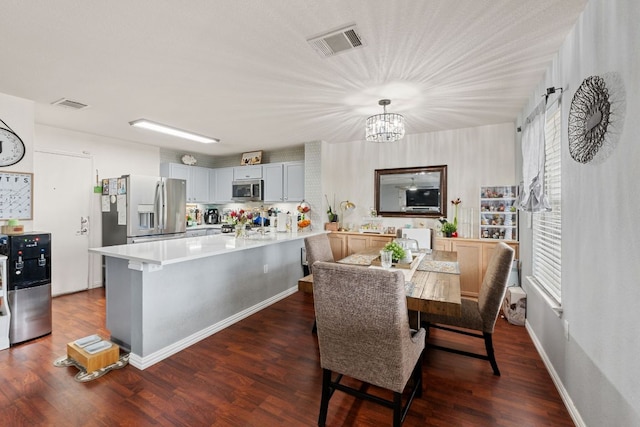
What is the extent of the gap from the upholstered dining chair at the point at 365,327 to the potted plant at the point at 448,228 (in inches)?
114

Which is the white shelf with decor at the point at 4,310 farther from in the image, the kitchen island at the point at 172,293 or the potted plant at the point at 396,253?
the potted plant at the point at 396,253

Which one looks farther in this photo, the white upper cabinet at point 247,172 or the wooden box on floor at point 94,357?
the white upper cabinet at point 247,172

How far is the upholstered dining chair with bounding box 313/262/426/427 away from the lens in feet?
4.91

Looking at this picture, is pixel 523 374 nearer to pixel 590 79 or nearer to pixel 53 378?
pixel 590 79

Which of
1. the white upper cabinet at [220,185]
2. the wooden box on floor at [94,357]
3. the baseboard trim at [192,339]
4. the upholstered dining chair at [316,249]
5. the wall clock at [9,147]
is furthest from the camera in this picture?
the white upper cabinet at [220,185]

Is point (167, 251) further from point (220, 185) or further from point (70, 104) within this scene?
point (220, 185)

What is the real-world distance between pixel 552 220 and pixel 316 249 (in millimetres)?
2136

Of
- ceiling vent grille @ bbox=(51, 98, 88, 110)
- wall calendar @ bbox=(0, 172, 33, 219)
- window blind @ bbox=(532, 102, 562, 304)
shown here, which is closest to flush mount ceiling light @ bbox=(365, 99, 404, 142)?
window blind @ bbox=(532, 102, 562, 304)

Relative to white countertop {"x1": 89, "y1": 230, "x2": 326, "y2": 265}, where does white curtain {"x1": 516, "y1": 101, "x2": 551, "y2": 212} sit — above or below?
above

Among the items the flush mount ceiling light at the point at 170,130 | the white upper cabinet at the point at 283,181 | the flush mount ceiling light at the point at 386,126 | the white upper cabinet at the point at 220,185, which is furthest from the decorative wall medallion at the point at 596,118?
the white upper cabinet at the point at 220,185

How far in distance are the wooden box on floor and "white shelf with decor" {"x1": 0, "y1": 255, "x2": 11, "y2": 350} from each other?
0.80 m

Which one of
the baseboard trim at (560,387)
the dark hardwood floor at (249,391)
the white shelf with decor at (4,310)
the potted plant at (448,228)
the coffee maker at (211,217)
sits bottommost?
the dark hardwood floor at (249,391)

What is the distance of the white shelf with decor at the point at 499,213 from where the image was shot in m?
3.97

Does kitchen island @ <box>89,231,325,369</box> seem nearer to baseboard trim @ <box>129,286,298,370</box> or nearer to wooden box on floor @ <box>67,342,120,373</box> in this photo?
baseboard trim @ <box>129,286,298,370</box>
